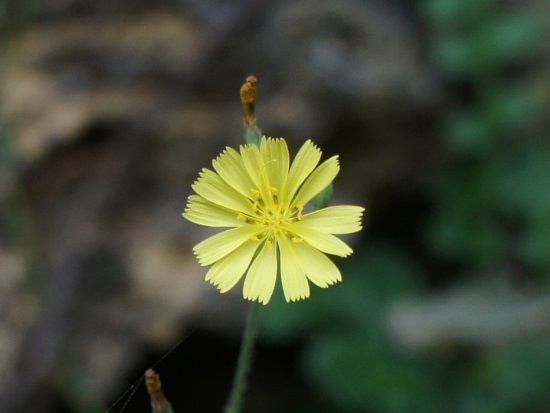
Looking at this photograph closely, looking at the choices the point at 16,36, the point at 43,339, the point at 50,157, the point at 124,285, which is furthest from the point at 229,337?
the point at 16,36

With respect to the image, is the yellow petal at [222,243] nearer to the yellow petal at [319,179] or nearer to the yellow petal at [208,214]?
the yellow petal at [208,214]

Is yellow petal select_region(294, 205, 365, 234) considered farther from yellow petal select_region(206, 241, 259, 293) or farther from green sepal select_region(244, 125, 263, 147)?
green sepal select_region(244, 125, 263, 147)

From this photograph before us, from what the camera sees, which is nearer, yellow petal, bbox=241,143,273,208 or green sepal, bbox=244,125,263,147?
yellow petal, bbox=241,143,273,208

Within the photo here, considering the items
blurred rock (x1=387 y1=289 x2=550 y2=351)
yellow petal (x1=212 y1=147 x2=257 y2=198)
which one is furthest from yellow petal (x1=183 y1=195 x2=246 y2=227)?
blurred rock (x1=387 y1=289 x2=550 y2=351)

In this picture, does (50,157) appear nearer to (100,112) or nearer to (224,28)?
(100,112)

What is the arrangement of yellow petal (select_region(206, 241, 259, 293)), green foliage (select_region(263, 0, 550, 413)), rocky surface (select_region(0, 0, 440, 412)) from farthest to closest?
green foliage (select_region(263, 0, 550, 413)), rocky surface (select_region(0, 0, 440, 412)), yellow petal (select_region(206, 241, 259, 293))

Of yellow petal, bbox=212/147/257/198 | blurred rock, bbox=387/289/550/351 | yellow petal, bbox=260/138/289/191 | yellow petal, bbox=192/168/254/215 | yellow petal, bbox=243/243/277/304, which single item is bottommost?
yellow petal, bbox=243/243/277/304
